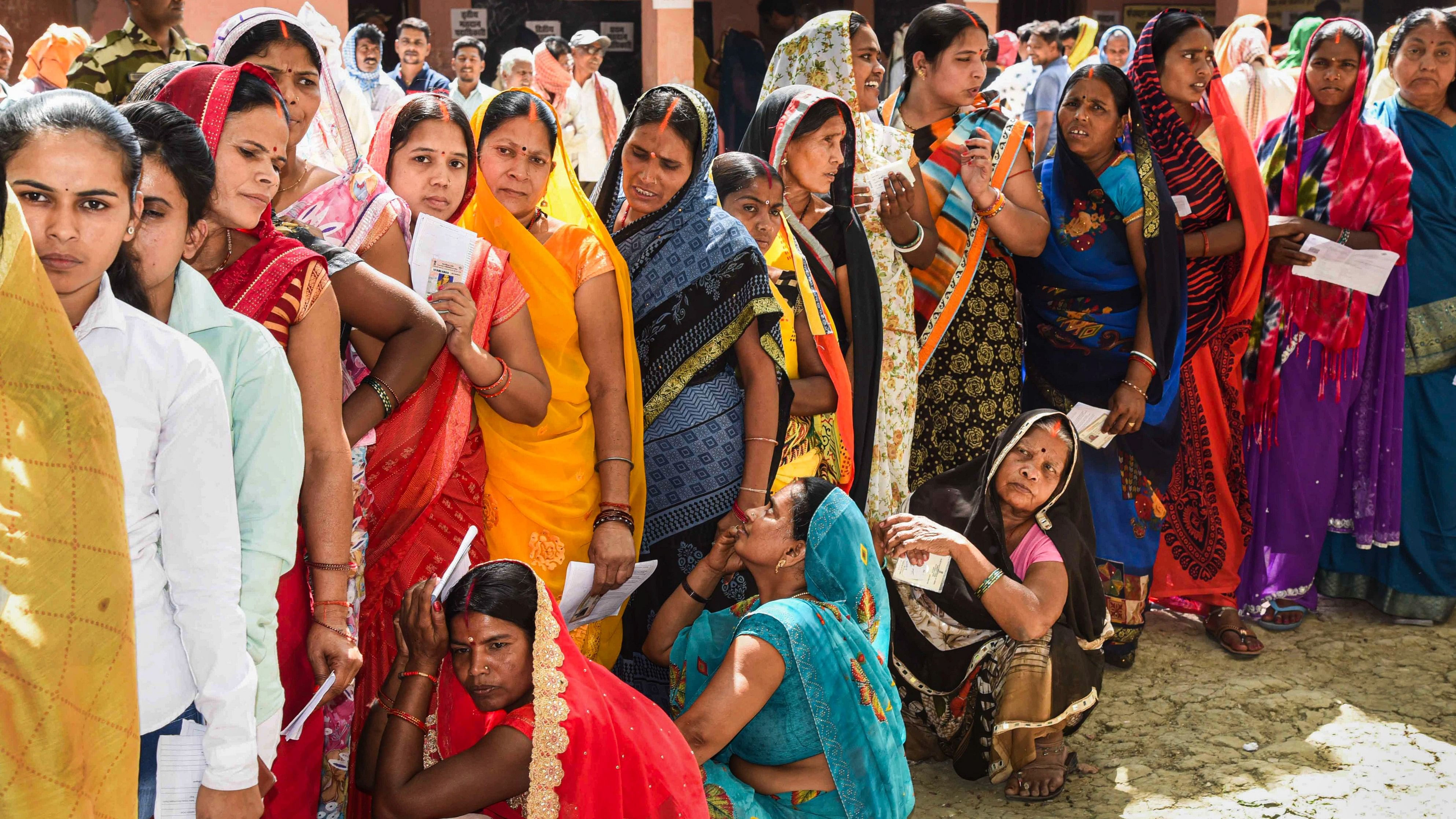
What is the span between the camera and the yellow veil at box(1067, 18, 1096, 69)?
8.45 metres

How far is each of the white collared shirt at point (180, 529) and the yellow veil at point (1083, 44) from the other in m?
7.86

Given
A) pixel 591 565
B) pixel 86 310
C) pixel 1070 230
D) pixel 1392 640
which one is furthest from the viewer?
pixel 1392 640

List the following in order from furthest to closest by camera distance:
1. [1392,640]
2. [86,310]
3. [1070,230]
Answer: [1392,640]
[1070,230]
[86,310]

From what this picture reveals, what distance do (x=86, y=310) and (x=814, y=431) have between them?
1965 millimetres

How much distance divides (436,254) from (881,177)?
160cm

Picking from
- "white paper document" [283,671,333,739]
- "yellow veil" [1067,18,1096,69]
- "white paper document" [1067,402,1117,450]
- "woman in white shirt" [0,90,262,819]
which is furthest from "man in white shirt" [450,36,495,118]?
"woman in white shirt" [0,90,262,819]

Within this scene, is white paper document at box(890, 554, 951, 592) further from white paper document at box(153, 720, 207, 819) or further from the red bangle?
white paper document at box(153, 720, 207, 819)

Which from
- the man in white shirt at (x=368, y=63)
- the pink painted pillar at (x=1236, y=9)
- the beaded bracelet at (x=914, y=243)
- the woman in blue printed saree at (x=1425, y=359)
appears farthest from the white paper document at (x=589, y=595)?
the pink painted pillar at (x=1236, y=9)

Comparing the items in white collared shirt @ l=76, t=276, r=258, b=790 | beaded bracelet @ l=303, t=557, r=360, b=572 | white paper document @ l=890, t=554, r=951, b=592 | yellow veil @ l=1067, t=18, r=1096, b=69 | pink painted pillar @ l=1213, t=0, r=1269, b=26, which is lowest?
white paper document @ l=890, t=554, r=951, b=592

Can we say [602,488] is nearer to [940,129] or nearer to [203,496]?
[203,496]

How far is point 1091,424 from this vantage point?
12.2ft

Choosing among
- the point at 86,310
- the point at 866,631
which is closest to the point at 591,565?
the point at 866,631

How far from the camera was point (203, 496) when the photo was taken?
4.91ft

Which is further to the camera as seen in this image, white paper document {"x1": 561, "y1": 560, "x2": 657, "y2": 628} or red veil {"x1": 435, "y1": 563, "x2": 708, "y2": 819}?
white paper document {"x1": 561, "y1": 560, "x2": 657, "y2": 628}
